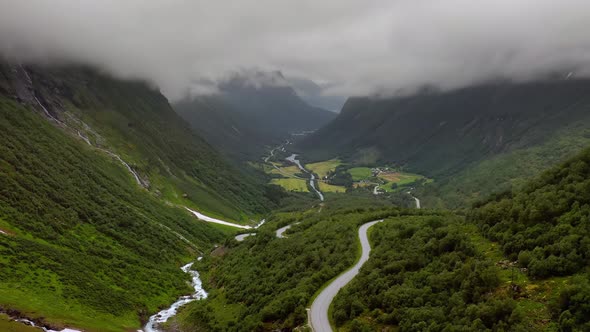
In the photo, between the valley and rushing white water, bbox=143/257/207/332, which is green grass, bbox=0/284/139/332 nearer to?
the valley

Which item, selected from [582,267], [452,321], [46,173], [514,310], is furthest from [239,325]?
[46,173]

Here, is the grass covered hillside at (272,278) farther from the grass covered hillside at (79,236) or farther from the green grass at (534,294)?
the green grass at (534,294)

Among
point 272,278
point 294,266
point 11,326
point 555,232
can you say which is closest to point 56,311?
point 11,326

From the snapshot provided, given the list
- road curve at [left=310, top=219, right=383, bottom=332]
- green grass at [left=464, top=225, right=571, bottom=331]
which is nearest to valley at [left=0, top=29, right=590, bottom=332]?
green grass at [left=464, top=225, right=571, bottom=331]

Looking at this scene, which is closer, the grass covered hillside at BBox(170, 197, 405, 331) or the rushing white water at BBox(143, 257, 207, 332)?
the grass covered hillside at BBox(170, 197, 405, 331)

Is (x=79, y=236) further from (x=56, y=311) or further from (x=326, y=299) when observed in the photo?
(x=326, y=299)

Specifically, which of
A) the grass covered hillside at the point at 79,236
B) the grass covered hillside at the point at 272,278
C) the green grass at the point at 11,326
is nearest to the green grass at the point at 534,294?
the grass covered hillside at the point at 272,278
